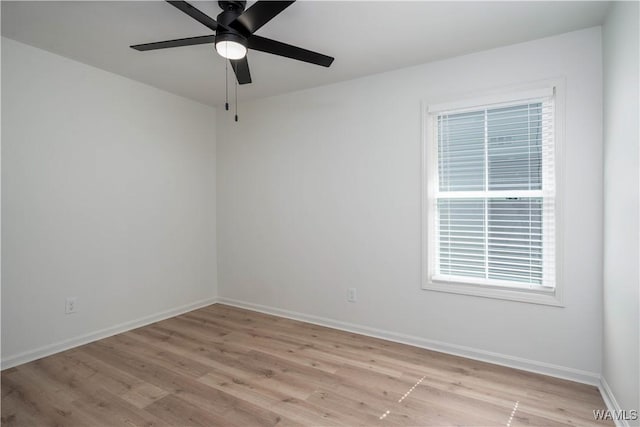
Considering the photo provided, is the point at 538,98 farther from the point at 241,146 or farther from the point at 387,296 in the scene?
the point at 241,146

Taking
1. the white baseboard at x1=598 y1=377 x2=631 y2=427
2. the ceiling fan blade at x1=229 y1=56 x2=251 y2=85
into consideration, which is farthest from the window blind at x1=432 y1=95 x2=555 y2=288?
the ceiling fan blade at x1=229 y1=56 x2=251 y2=85

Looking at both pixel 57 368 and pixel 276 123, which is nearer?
pixel 57 368

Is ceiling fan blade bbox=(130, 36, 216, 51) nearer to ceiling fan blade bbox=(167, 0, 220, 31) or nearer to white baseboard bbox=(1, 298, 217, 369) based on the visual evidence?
ceiling fan blade bbox=(167, 0, 220, 31)

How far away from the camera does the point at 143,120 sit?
357cm

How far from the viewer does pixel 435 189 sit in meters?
3.01

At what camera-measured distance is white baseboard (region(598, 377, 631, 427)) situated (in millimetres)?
1872

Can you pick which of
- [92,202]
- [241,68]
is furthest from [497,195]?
[92,202]

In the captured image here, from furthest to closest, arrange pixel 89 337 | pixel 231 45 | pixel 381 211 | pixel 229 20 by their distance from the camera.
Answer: pixel 381 211, pixel 89 337, pixel 231 45, pixel 229 20

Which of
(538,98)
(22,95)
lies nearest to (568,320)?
(538,98)

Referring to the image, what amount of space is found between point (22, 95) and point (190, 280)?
2371mm

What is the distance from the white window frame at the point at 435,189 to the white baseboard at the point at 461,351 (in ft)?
1.50

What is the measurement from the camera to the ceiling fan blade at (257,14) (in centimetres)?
167

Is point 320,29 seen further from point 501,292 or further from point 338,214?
point 501,292

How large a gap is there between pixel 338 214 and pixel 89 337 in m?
2.57
